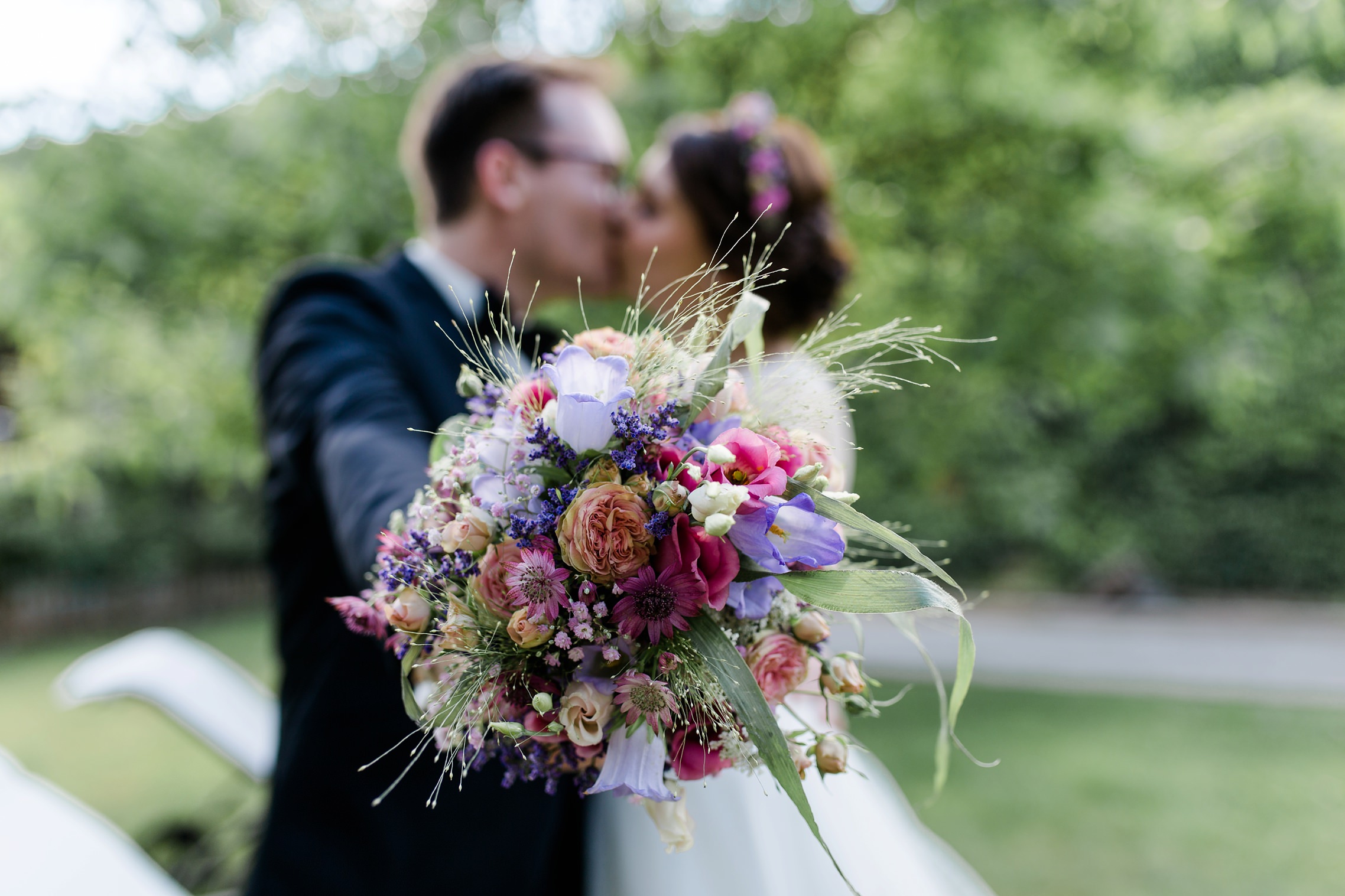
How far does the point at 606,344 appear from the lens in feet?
3.50

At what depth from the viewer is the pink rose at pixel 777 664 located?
3.31 ft

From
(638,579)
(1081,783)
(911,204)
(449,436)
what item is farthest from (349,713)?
(1081,783)

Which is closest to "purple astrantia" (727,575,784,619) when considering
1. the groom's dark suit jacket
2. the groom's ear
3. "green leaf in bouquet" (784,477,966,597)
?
"green leaf in bouquet" (784,477,966,597)

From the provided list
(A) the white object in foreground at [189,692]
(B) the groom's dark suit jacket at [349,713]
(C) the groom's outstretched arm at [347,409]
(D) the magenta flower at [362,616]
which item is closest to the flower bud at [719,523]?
(D) the magenta flower at [362,616]

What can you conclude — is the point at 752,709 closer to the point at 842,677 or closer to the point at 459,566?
the point at 842,677

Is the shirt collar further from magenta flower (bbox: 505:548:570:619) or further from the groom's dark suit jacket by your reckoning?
magenta flower (bbox: 505:548:570:619)

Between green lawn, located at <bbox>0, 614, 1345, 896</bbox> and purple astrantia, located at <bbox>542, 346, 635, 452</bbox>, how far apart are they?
4751 millimetres

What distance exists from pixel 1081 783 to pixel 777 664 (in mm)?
6330

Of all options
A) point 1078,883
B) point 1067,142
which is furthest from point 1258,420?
point 1078,883

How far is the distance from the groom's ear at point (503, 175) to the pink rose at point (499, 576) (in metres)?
1.61

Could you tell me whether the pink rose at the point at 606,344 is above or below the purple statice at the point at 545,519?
above

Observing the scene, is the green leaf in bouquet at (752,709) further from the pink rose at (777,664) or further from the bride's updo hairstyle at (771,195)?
the bride's updo hairstyle at (771,195)

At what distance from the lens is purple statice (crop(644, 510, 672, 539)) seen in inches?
36.6

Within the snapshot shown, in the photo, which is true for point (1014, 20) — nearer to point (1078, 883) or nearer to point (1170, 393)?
point (1170, 393)
